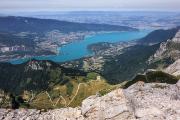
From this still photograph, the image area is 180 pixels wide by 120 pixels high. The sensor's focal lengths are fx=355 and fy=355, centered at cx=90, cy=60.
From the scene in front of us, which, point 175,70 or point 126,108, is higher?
point 126,108

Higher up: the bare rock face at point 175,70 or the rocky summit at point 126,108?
the rocky summit at point 126,108

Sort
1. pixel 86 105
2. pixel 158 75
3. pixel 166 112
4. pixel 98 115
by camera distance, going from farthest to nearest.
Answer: pixel 158 75 < pixel 86 105 < pixel 98 115 < pixel 166 112

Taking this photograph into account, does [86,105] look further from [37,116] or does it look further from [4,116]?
[4,116]

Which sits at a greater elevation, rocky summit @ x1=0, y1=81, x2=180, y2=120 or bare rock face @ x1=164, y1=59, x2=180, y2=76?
rocky summit @ x1=0, y1=81, x2=180, y2=120

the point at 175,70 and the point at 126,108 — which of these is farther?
the point at 175,70

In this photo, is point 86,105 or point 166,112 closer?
point 166,112

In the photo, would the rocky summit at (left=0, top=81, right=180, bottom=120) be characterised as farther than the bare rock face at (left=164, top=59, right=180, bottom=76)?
No

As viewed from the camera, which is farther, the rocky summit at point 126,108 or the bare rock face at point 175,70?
the bare rock face at point 175,70

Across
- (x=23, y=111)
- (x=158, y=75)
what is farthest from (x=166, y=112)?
(x=158, y=75)
